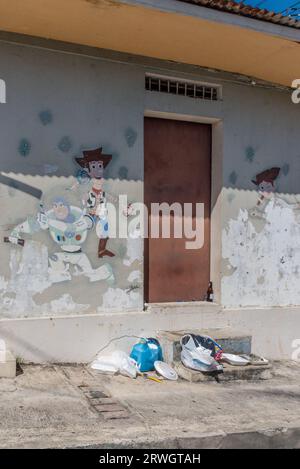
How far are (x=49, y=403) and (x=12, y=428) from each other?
2.56ft

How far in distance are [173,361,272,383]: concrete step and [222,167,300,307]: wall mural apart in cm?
134

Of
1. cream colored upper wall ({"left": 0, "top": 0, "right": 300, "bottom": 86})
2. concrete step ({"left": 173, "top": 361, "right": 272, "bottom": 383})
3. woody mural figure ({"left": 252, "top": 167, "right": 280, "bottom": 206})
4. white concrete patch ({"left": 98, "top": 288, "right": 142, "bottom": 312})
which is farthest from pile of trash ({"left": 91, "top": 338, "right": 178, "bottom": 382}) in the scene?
cream colored upper wall ({"left": 0, "top": 0, "right": 300, "bottom": 86})

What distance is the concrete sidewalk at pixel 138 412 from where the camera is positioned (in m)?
4.95

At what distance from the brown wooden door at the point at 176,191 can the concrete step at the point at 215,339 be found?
2.29ft

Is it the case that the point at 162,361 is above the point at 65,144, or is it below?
below

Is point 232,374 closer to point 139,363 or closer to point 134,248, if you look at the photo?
point 139,363

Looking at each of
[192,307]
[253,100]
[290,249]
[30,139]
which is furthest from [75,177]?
[290,249]

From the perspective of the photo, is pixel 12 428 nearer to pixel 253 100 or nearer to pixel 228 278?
pixel 228 278

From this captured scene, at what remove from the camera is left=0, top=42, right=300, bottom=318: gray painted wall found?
6922 mm

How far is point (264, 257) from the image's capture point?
345 inches

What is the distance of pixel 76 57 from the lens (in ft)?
23.8

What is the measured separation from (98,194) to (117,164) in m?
0.50

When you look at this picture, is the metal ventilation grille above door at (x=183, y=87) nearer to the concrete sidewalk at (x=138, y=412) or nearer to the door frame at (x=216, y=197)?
the door frame at (x=216, y=197)

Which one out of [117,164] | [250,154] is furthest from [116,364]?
[250,154]
